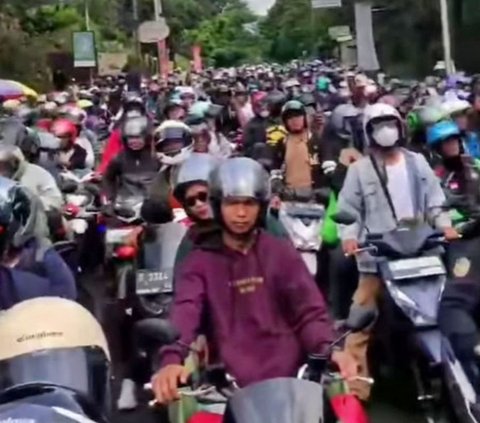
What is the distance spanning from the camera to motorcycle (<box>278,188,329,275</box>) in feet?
32.1

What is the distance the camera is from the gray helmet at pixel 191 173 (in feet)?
24.3

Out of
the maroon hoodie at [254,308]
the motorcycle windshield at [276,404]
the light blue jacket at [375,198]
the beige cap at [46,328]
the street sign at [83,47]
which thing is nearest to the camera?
the motorcycle windshield at [276,404]

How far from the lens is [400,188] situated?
8.38 meters

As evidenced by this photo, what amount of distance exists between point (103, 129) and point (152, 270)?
59.0 feet

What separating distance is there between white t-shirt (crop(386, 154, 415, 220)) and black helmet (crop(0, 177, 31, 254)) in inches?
104

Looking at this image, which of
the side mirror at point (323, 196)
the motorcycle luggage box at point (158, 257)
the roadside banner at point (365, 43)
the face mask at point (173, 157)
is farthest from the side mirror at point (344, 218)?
the roadside banner at point (365, 43)

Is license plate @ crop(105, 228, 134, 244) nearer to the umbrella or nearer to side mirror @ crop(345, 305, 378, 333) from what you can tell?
side mirror @ crop(345, 305, 378, 333)

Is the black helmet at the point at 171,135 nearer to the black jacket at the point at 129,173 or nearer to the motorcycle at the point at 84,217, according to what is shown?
the black jacket at the point at 129,173

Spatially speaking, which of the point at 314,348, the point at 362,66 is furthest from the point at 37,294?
the point at 362,66

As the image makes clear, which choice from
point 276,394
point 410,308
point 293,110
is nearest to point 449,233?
point 410,308

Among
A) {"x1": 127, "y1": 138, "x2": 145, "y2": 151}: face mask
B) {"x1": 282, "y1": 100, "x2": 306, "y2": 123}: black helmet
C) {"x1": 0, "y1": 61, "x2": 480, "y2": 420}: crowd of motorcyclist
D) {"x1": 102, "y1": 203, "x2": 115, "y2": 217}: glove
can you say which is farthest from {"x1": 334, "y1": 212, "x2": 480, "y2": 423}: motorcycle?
{"x1": 282, "y1": 100, "x2": 306, "y2": 123}: black helmet

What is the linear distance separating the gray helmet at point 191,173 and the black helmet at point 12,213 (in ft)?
3.89

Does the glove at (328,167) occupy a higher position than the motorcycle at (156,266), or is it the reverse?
the glove at (328,167)

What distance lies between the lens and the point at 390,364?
8.20 metres
